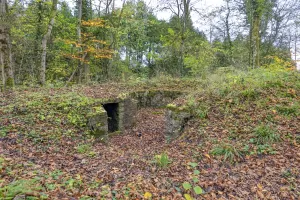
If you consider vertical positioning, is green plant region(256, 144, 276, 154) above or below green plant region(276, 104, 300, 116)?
below

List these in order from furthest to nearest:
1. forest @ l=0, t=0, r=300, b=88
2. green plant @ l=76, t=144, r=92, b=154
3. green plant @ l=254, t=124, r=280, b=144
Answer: forest @ l=0, t=0, r=300, b=88, green plant @ l=76, t=144, r=92, b=154, green plant @ l=254, t=124, r=280, b=144

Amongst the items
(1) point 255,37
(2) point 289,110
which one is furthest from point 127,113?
(1) point 255,37

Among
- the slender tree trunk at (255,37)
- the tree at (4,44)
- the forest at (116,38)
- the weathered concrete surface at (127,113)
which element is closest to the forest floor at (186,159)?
the tree at (4,44)

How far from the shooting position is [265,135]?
3961 millimetres

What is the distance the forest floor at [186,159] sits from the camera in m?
2.57

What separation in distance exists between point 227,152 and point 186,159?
0.81 m

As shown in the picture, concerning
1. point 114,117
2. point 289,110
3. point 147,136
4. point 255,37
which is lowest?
point 147,136

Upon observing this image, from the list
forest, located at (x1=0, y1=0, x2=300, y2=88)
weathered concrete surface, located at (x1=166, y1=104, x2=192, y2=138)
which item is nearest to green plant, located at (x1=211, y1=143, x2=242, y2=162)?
weathered concrete surface, located at (x1=166, y1=104, x2=192, y2=138)

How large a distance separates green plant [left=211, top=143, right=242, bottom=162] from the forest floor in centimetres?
2

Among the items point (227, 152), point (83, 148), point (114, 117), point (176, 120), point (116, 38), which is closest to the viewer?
point (227, 152)

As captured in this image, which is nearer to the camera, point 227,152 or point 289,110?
point 227,152

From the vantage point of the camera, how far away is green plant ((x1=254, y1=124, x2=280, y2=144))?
3.86 m

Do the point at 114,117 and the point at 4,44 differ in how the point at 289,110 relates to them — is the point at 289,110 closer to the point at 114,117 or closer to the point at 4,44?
the point at 114,117

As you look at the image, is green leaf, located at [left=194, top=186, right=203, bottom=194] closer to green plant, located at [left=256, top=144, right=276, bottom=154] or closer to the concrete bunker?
green plant, located at [left=256, top=144, right=276, bottom=154]
